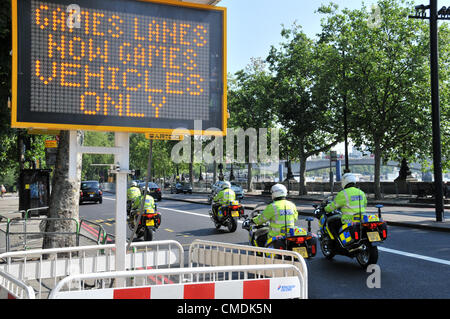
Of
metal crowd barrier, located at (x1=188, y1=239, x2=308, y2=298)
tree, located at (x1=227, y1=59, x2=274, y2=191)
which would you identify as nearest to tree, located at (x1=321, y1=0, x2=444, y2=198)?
tree, located at (x1=227, y1=59, x2=274, y2=191)

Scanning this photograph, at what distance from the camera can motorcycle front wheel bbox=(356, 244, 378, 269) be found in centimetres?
837

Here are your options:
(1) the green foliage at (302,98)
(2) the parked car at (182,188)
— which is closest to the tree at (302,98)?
(1) the green foliage at (302,98)

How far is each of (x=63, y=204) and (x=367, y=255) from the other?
18.5 feet

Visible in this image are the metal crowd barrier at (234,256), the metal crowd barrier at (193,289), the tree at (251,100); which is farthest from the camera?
the tree at (251,100)

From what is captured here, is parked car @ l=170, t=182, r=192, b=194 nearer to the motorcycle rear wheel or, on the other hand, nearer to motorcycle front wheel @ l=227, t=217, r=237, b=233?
motorcycle front wheel @ l=227, t=217, r=237, b=233

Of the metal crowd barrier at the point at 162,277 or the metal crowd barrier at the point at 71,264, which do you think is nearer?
the metal crowd barrier at the point at 162,277

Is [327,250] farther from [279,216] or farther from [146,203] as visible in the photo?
[146,203]

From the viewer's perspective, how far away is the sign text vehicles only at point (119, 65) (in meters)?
3.55

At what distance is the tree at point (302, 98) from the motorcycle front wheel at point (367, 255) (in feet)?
85.3

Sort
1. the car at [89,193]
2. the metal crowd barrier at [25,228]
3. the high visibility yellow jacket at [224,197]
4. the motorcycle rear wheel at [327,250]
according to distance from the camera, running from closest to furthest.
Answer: the metal crowd barrier at [25,228], the motorcycle rear wheel at [327,250], the high visibility yellow jacket at [224,197], the car at [89,193]

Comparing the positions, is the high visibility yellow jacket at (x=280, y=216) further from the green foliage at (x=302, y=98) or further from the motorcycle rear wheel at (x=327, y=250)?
the green foliage at (x=302, y=98)

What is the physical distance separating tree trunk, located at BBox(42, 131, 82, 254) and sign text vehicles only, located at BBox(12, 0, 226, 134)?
5.19m

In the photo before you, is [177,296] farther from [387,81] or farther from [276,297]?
[387,81]

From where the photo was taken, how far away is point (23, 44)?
3520 millimetres
